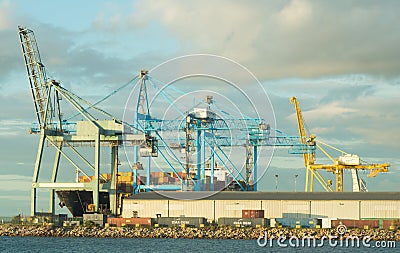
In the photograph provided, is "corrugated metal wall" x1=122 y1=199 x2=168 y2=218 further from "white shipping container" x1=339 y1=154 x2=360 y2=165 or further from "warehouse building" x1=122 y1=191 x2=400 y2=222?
"white shipping container" x1=339 y1=154 x2=360 y2=165

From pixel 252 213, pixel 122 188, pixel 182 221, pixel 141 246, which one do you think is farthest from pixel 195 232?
pixel 122 188

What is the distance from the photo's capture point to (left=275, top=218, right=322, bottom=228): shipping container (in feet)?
362

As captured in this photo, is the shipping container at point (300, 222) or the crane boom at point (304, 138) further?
the crane boom at point (304, 138)

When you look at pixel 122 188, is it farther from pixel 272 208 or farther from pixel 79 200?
pixel 272 208

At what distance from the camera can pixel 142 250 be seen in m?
86.3

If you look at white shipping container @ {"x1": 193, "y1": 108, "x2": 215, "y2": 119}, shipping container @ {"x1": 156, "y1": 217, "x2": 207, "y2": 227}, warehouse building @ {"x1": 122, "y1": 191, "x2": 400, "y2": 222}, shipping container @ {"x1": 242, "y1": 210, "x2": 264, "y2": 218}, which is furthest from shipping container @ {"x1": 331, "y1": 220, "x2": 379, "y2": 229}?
white shipping container @ {"x1": 193, "y1": 108, "x2": 215, "y2": 119}

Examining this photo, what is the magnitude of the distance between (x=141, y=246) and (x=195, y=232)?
1678cm

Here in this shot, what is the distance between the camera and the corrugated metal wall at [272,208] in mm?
112312

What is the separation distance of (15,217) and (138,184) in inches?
847

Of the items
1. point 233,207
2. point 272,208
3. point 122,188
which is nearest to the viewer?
point 272,208

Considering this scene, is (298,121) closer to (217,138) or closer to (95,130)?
(217,138)

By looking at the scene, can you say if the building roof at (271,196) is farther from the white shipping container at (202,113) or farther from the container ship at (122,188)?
the white shipping container at (202,113)

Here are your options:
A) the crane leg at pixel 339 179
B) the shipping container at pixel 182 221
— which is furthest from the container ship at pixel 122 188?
the crane leg at pixel 339 179

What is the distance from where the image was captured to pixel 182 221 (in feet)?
375
